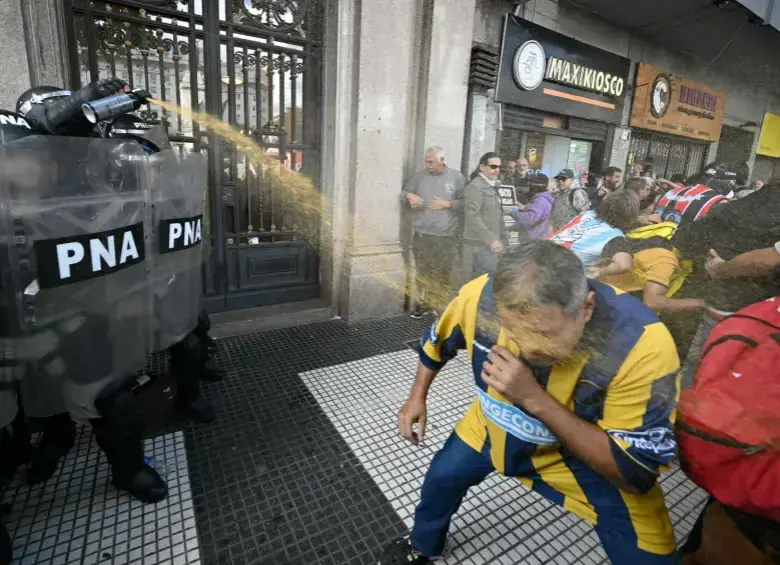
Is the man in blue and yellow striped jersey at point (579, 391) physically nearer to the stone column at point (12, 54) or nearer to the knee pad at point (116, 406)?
the knee pad at point (116, 406)

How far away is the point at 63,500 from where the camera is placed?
205 cm

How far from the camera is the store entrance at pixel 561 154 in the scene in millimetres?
7621

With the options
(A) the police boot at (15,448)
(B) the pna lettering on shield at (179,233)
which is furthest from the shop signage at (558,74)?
(A) the police boot at (15,448)

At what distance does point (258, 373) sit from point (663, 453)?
2.90m

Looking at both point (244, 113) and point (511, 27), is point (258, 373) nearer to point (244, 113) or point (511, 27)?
point (244, 113)

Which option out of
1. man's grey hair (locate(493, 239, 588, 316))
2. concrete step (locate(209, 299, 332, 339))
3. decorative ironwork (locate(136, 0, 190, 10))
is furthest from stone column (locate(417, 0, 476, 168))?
man's grey hair (locate(493, 239, 588, 316))

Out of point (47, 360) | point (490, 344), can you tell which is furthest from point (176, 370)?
point (490, 344)

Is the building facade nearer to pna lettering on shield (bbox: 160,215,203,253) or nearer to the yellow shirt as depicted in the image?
pna lettering on shield (bbox: 160,215,203,253)

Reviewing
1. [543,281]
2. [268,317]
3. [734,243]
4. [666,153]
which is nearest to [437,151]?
[268,317]

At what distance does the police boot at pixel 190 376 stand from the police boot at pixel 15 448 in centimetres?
76

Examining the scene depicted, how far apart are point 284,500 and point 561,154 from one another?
7889 mm

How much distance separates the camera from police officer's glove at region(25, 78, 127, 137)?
74.0 inches

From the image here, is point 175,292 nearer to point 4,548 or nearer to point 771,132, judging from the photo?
point 4,548

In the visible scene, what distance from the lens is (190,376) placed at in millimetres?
2676
